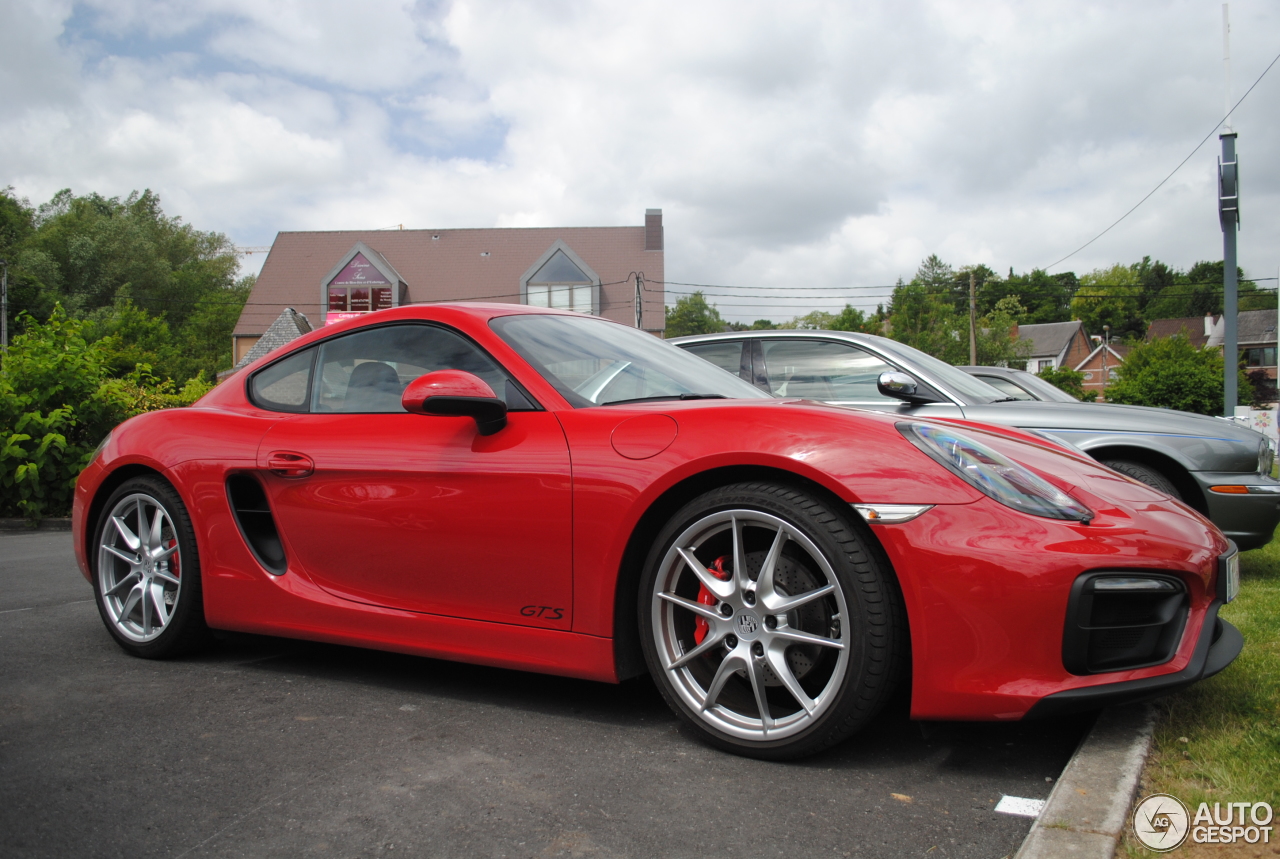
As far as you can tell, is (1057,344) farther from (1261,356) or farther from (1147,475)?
(1147,475)

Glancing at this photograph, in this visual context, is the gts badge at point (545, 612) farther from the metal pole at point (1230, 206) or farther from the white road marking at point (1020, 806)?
the metal pole at point (1230, 206)

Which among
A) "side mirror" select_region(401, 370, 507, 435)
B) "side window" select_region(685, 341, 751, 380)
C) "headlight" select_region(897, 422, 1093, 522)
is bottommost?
"headlight" select_region(897, 422, 1093, 522)

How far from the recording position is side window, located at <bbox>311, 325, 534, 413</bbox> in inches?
126

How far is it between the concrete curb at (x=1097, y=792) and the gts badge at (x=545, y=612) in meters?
1.34

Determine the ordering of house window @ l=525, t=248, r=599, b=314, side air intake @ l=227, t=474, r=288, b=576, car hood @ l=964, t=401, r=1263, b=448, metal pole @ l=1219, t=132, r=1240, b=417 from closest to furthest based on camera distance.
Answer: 1. side air intake @ l=227, t=474, r=288, b=576
2. car hood @ l=964, t=401, r=1263, b=448
3. metal pole @ l=1219, t=132, r=1240, b=417
4. house window @ l=525, t=248, r=599, b=314

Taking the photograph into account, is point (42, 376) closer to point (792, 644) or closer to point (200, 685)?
point (200, 685)

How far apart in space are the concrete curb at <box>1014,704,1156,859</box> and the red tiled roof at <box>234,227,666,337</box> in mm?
38283

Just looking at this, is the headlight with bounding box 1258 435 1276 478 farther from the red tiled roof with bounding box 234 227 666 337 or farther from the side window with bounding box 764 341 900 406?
the red tiled roof with bounding box 234 227 666 337

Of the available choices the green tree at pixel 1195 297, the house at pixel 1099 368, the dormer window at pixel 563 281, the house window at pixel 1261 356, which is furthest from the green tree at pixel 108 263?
the green tree at pixel 1195 297

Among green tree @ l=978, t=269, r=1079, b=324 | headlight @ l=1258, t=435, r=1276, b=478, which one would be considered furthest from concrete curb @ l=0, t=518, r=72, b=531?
green tree @ l=978, t=269, r=1079, b=324

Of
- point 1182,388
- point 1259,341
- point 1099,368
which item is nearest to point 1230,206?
point 1182,388

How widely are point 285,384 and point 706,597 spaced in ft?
6.50

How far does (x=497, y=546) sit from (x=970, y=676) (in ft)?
4.46

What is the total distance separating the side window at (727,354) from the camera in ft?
20.0
